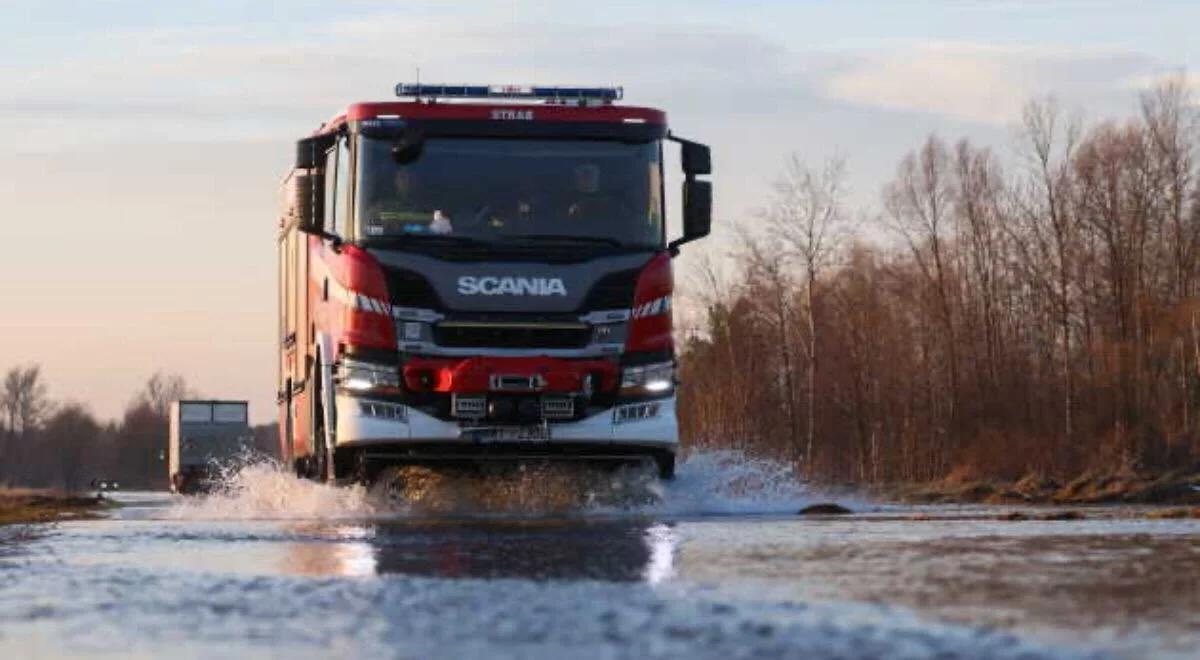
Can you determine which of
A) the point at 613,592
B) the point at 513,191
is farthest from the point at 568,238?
the point at 613,592

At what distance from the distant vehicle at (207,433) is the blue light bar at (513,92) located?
4474cm

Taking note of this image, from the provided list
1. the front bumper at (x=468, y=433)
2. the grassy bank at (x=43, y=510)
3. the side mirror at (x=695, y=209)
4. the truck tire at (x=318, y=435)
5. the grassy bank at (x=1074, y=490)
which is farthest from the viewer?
the grassy bank at (x=1074, y=490)

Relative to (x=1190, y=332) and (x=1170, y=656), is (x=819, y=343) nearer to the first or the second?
(x=1190, y=332)

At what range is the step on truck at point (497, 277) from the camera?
1905cm

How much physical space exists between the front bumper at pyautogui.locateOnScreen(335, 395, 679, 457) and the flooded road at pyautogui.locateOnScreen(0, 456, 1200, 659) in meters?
3.96

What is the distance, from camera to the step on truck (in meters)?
19.0

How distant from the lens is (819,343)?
8606cm

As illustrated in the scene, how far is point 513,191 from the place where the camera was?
19406 millimetres

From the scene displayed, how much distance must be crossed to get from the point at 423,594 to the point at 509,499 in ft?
38.0

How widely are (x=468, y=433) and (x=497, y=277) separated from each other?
1.31m

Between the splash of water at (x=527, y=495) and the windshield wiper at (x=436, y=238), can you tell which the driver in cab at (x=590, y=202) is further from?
the splash of water at (x=527, y=495)

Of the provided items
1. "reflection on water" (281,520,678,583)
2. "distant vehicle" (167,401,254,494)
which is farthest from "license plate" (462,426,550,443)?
"distant vehicle" (167,401,254,494)

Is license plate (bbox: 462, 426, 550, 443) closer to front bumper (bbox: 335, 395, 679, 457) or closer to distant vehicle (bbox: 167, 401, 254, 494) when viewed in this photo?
front bumper (bbox: 335, 395, 679, 457)

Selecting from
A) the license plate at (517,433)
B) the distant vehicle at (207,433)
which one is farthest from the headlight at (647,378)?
the distant vehicle at (207,433)
